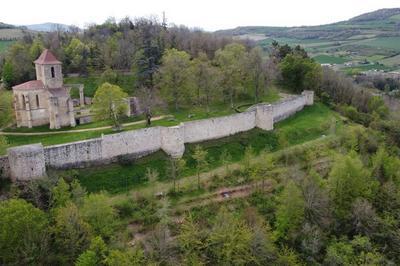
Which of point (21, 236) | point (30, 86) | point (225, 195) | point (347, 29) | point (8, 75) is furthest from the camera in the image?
point (347, 29)

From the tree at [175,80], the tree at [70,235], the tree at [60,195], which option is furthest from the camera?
the tree at [175,80]

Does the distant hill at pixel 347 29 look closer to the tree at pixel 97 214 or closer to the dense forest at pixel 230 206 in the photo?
the dense forest at pixel 230 206

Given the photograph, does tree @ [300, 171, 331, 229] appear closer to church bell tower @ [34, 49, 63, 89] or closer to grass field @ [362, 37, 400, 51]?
church bell tower @ [34, 49, 63, 89]

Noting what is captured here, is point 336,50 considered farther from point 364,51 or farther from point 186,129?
point 186,129

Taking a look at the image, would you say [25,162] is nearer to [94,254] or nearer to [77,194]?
[77,194]

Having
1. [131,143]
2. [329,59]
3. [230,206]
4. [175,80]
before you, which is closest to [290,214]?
[230,206]

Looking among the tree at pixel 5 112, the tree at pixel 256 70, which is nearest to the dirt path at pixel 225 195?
the tree at pixel 5 112
